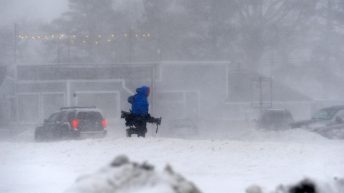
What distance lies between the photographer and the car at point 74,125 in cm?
2525

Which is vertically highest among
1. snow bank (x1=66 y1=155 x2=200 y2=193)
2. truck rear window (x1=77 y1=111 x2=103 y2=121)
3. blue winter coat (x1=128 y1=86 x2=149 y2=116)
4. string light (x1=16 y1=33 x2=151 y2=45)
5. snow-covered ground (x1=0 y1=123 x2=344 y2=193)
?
string light (x1=16 y1=33 x2=151 y2=45)

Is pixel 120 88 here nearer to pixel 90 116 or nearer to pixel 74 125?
pixel 90 116

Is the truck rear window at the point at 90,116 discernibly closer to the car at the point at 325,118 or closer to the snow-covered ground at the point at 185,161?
the car at the point at 325,118

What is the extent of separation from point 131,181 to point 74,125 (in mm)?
20194

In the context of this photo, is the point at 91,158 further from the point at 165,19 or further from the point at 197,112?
the point at 165,19

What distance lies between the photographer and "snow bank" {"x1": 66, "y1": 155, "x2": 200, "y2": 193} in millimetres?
5219

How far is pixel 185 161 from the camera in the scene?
13484mm

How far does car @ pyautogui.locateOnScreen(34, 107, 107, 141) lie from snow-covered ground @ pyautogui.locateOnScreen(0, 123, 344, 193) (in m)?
7.99

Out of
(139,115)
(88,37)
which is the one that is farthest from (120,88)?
(139,115)

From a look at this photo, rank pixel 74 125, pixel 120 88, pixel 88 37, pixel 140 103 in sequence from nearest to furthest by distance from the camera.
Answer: pixel 140 103, pixel 74 125, pixel 120 88, pixel 88 37

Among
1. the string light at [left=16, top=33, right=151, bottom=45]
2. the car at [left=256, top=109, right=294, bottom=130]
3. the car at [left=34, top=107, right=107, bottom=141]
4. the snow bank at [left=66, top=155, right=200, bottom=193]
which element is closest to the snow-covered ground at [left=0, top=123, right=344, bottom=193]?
the snow bank at [left=66, top=155, right=200, bottom=193]

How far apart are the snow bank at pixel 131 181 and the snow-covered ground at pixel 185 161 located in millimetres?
4200

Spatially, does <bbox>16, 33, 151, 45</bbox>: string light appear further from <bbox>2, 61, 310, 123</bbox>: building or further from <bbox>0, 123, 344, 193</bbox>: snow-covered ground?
<bbox>0, 123, 344, 193</bbox>: snow-covered ground

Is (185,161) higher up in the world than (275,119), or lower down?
higher up
